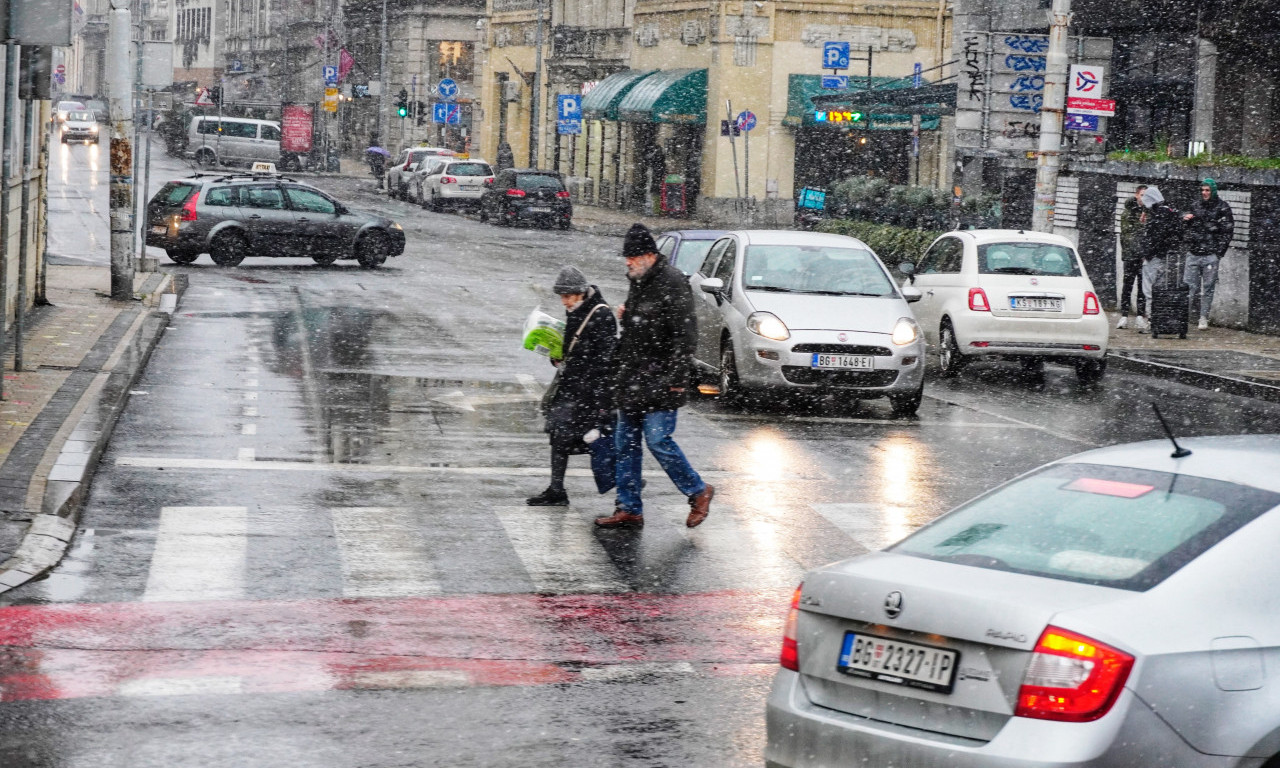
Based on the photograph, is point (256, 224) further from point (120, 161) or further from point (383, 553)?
point (383, 553)

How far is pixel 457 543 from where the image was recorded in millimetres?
10359

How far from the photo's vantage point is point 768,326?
16.2m

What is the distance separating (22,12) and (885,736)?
10077mm

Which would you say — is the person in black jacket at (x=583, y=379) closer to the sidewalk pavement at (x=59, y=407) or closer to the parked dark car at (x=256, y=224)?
the sidewalk pavement at (x=59, y=407)

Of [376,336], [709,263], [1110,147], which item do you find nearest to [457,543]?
[709,263]

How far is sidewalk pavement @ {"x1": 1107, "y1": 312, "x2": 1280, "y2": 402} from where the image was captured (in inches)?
762

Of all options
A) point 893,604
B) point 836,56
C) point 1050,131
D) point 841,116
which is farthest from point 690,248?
point 836,56

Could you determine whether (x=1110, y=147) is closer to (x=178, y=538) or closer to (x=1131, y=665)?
(x=178, y=538)

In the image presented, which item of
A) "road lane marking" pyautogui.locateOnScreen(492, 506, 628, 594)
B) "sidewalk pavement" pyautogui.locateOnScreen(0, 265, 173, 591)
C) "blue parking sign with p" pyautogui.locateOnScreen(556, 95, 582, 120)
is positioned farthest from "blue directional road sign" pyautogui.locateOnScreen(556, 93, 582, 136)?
"road lane marking" pyautogui.locateOnScreen(492, 506, 628, 594)

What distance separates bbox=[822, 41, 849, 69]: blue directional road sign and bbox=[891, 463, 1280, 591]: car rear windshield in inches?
1756

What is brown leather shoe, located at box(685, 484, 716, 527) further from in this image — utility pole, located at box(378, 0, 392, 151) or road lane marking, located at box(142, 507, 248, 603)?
utility pole, located at box(378, 0, 392, 151)

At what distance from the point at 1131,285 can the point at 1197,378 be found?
18.3ft

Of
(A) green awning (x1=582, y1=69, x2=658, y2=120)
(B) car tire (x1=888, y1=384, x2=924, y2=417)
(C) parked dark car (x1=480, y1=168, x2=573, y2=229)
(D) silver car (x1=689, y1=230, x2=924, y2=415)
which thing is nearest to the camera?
(D) silver car (x1=689, y1=230, x2=924, y2=415)

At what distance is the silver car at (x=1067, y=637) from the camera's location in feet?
15.5
